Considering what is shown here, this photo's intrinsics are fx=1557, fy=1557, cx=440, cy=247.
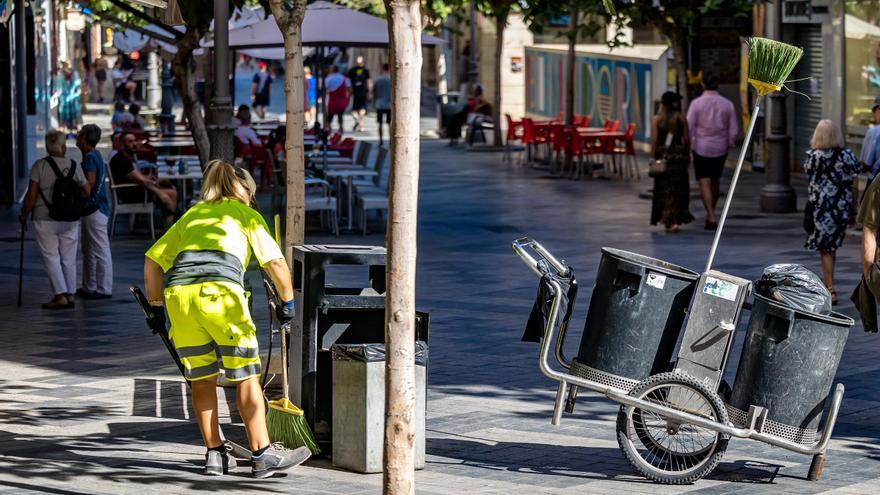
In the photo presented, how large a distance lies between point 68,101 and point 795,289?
103 feet

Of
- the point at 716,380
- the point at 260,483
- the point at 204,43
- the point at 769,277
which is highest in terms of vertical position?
the point at 204,43

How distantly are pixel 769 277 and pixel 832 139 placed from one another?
5472 millimetres

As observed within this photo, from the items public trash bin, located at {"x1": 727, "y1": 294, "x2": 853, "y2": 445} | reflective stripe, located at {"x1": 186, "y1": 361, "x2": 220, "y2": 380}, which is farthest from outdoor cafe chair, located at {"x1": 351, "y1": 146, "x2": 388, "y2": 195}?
public trash bin, located at {"x1": 727, "y1": 294, "x2": 853, "y2": 445}

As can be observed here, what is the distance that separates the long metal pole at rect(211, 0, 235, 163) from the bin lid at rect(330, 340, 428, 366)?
3451mm

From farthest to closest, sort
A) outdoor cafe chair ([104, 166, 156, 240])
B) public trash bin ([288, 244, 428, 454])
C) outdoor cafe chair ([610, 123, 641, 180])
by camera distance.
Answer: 1. outdoor cafe chair ([610, 123, 641, 180])
2. outdoor cafe chair ([104, 166, 156, 240])
3. public trash bin ([288, 244, 428, 454])

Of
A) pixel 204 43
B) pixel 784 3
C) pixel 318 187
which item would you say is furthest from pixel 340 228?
pixel 784 3

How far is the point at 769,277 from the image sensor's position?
307 inches

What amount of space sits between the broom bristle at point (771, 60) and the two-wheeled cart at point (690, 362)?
1.05m

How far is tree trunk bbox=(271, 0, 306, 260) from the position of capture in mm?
9461

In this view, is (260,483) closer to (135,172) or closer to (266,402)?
(266,402)

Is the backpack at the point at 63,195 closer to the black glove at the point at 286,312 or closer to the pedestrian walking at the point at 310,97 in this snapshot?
the black glove at the point at 286,312

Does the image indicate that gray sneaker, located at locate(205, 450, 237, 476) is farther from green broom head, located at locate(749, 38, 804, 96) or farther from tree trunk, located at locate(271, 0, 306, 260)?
green broom head, located at locate(749, 38, 804, 96)

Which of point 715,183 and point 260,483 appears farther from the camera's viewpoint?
point 715,183

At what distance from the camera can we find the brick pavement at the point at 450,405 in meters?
7.62
